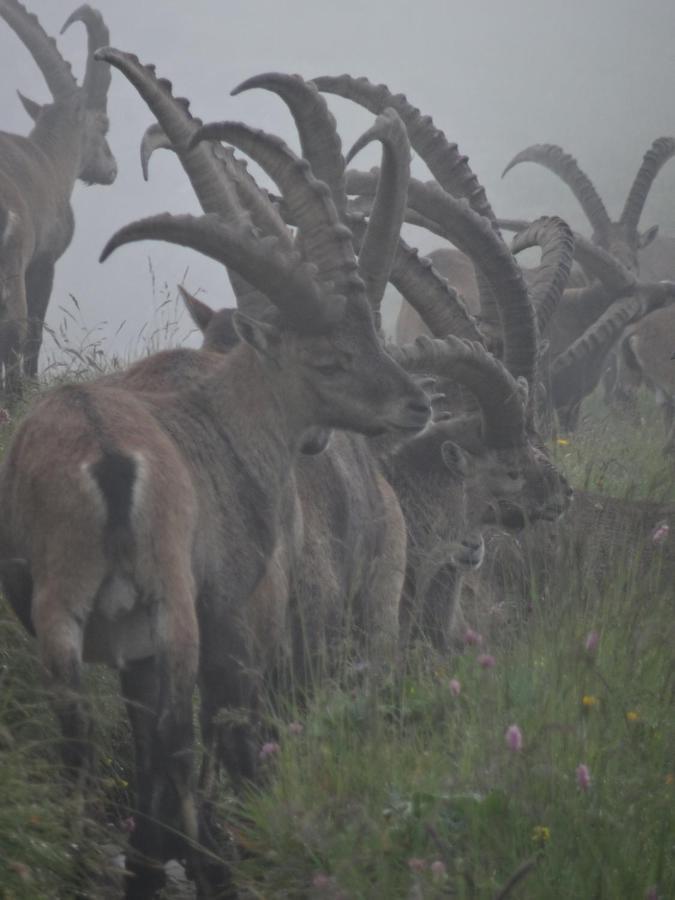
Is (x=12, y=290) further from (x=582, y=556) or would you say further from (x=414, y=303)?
(x=582, y=556)

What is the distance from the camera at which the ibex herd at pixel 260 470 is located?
157 inches

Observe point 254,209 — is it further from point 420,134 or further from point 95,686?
point 420,134

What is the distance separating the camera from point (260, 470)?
16.4ft

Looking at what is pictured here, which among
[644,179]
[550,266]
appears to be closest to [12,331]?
[550,266]

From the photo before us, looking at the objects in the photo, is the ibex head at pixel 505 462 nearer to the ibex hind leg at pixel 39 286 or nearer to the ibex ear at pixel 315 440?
the ibex ear at pixel 315 440

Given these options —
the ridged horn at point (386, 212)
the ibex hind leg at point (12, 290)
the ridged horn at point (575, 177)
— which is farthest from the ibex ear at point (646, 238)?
the ridged horn at point (386, 212)

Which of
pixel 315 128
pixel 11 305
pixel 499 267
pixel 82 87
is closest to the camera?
pixel 315 128

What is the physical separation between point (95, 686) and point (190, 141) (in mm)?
1924

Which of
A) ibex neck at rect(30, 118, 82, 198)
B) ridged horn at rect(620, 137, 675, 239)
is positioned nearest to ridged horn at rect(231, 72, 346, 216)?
ibex neck at rect(30, 118, 82, 198)

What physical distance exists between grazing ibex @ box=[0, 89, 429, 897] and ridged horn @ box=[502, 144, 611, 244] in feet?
34.4

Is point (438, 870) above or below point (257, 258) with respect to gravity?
below

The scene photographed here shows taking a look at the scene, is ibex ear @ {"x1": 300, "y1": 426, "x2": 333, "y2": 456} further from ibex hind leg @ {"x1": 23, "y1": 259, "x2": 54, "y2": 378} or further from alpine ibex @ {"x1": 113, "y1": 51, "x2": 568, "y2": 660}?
ibex hind leg @ {"x1": 23, "y1": 259, "x2": 54, "y2": 378}

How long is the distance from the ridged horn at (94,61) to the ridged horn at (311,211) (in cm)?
834

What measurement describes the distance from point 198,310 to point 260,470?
4.24ft
